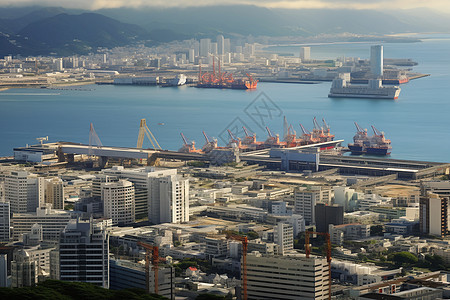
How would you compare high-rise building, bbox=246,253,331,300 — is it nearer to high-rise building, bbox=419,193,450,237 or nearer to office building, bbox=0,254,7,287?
office building, bbox=0,254,7,287

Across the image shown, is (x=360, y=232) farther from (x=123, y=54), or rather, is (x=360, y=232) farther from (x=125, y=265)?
(x=123, y=54)

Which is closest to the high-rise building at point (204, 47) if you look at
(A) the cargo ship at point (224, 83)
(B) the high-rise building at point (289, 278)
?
(A) the cargo ship at point (224, 83)

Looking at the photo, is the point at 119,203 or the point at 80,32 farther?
the point at 80,32

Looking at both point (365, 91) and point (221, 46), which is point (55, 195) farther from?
point (221, 46)

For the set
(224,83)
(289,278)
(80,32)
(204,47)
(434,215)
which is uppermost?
(80,32)

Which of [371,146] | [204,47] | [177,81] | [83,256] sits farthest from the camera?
[204,47]

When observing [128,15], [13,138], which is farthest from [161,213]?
[128,15]

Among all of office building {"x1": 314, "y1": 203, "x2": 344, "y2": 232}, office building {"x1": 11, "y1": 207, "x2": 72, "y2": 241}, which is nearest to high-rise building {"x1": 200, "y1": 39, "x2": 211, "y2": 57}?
office building {"x1": 314, "y1": 203, "x2": 344, "y2": 232}

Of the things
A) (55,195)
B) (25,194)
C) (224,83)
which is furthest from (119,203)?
(224,83)
